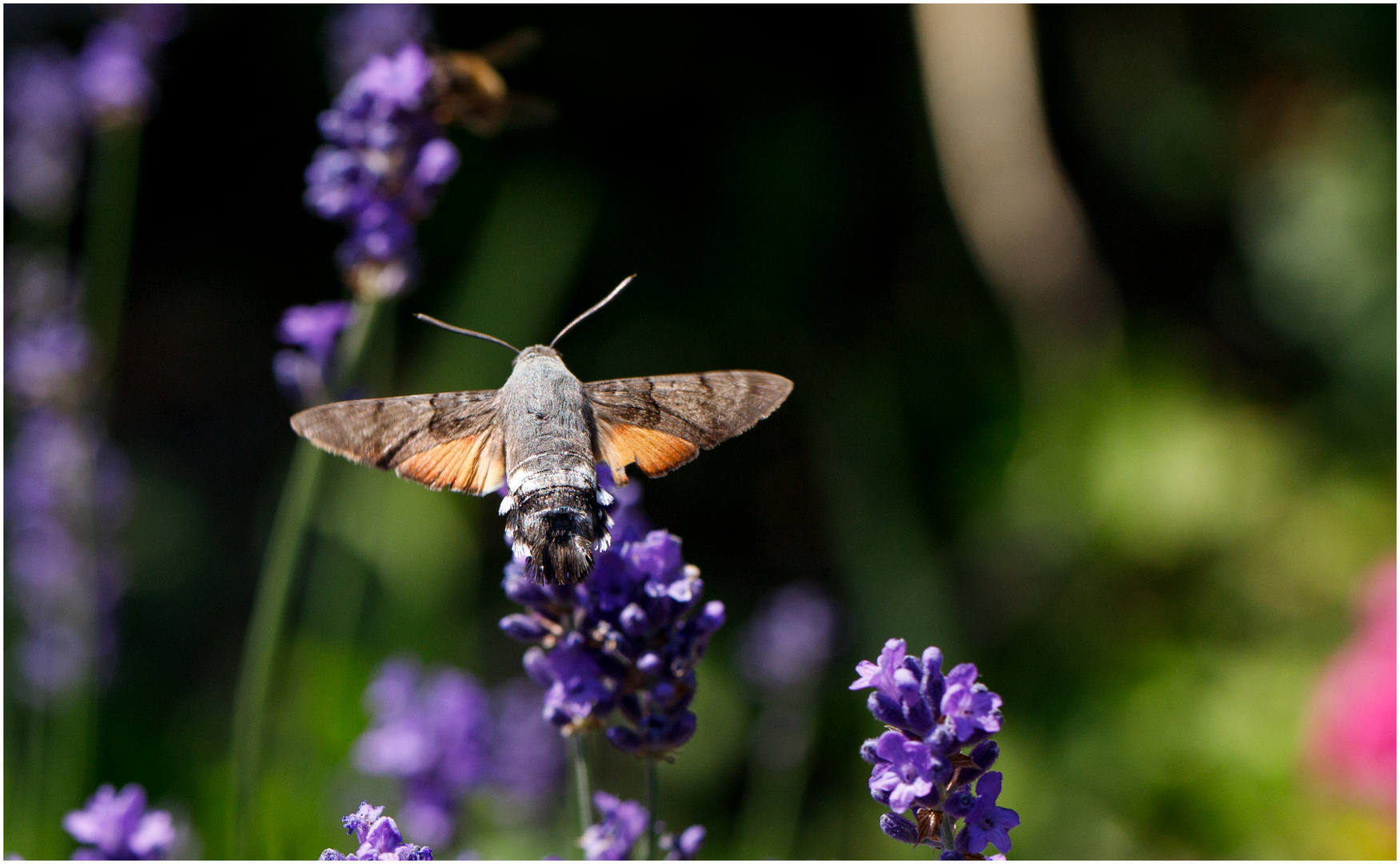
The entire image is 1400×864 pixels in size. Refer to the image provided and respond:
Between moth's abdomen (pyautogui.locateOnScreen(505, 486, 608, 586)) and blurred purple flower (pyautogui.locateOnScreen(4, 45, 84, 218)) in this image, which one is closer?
moth's abdomen (pyautogui.locateOnScreen(505, 486, 608, 586))

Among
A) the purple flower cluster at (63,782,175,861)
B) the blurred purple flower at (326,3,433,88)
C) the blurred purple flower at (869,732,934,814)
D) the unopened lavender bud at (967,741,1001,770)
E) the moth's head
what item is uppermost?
the blurred purple flower at (326,3,433,88)

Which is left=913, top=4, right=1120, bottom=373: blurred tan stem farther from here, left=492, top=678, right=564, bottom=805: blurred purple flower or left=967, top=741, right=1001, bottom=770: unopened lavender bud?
left=967, top=741, right=1001, bottom=770: unopened lavender bud

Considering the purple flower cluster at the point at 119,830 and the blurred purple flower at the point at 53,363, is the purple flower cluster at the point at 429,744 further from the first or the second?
the blurred purple flower at the point at 53,363

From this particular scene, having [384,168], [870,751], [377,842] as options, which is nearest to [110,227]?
[384,168]

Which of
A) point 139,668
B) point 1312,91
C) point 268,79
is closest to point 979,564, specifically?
point 1312,91

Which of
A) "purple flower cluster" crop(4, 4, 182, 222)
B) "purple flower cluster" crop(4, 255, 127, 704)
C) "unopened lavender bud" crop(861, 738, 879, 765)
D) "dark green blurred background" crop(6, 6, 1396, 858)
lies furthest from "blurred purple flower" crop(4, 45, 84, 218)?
"unopened lavender bud" crop(861, 738, 879, 765)

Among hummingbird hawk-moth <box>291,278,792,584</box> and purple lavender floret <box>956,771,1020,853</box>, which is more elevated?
hummingbird hawk-moth <box>291,278,792,584</box>

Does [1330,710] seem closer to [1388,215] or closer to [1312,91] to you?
[1388,215]
